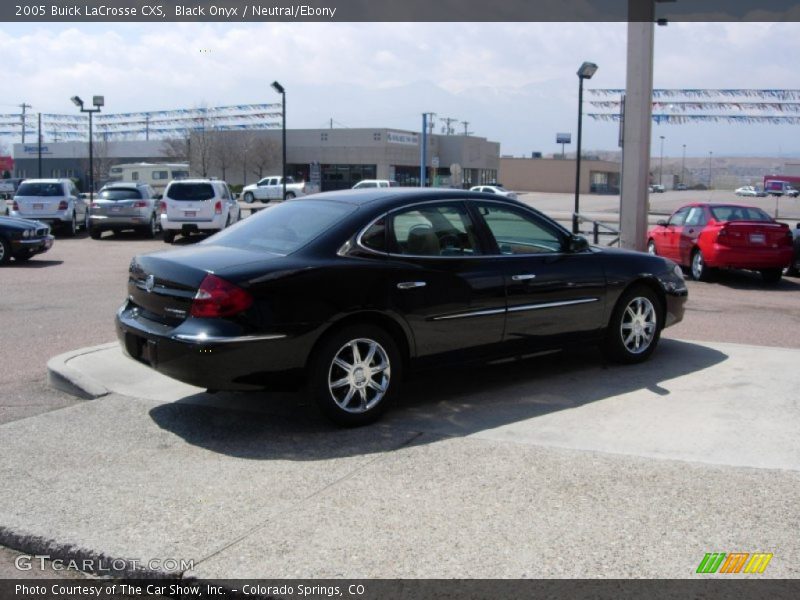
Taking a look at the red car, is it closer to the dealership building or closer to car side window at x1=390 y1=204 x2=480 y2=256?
car side window at x1=390 y1=204 x2=480 y2=256

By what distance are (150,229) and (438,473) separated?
71.1ft

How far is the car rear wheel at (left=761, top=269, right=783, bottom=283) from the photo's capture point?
48.3 ft

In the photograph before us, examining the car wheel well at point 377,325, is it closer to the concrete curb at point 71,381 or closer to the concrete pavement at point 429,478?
the concrete pavement at point 429,478

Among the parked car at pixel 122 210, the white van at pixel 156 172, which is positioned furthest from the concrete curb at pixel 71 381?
the white van at pixel 156 172

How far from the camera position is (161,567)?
12.4 feet

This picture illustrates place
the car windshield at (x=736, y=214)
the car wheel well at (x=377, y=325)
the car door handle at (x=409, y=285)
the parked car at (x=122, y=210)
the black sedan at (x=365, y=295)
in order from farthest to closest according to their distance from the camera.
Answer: the parked car at (x=122, y=210) → the car windshield at (x=736, y=214) → the car door handle at (x=409, y=285) → the car wheel well at (x=377, y=325) → the black sedan at (x=365, y=295)

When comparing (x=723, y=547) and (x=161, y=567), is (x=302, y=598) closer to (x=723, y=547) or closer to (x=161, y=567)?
(x=161, y=567)

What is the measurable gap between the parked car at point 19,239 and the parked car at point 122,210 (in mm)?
7096

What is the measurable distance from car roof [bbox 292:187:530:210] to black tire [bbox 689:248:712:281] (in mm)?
8974

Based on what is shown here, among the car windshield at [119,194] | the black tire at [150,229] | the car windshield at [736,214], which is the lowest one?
the black tire at [150,229]

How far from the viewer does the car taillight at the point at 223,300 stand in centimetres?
536

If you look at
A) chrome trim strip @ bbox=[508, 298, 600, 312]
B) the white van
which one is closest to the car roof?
chrome trim strip @ bbox=[508, 298, 600, 312]

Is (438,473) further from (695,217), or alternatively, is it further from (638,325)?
(695,217)

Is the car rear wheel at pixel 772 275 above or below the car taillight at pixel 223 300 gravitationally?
below
